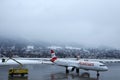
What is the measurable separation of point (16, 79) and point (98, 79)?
12673 mm

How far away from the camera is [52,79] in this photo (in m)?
39.8

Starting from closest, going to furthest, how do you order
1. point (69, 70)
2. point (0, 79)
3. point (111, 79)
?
point (0, 79) < point (111, 79) < point (69, 70)

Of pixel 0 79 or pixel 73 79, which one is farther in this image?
pixel 73 79

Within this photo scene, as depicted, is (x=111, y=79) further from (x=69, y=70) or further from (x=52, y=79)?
(x=69, y=70)

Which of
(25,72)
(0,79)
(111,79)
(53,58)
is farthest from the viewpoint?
(53,58)

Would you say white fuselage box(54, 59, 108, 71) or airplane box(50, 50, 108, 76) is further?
airplane box(50, 50, 108, 76)

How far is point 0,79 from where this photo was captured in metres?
38.1

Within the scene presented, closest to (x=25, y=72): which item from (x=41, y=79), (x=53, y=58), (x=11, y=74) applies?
(x=11, y=74)

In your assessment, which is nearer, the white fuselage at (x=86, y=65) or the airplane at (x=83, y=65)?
the white fuselage at (x=86, y=65)

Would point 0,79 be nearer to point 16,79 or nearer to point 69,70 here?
point 16,79

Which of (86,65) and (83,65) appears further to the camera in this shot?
(83,65)

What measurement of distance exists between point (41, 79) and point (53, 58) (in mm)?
23851

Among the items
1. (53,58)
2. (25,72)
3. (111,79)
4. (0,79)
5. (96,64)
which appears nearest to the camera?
(0,79)

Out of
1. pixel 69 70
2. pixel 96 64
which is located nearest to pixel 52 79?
pixel 96 64
